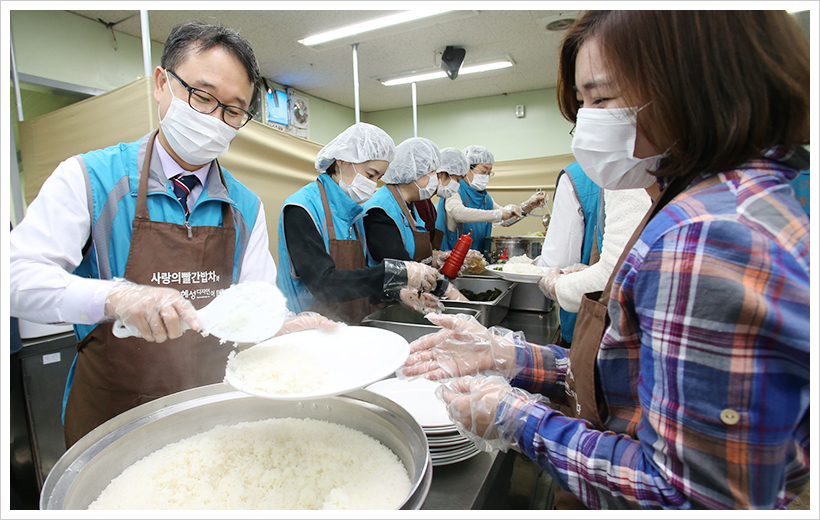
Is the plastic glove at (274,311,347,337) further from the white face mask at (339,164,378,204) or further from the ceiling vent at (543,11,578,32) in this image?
the ceiling vent at (543,11,578,32)

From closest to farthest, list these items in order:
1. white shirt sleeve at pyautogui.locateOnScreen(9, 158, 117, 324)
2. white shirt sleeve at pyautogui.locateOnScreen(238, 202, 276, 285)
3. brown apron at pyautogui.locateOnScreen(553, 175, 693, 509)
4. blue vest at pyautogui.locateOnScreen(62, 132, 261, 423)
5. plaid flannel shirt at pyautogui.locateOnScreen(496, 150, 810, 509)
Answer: plaid flannel shirt at pyautogui.locateOnScreen(496, 150, 810, 509) → brown apron at pyautogui.locateOnScreen(553, 175, 693, 509) → white shirt sleeve at pyautogui.locateOnScreen(9, 158, 117, 324) → blue vest at pyautogui.locateOnScreen(62, 132, 261, 423) → white shirt sleeve at pyautogui.locateOnScreen(238, 202, 276, 285)

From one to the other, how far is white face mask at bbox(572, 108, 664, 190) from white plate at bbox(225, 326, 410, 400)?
65 cm

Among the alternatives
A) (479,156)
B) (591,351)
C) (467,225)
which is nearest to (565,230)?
(591,351)

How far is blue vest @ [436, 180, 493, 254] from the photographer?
441cm

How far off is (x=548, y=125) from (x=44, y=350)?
778cm

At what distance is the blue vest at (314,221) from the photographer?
2115 millimetres

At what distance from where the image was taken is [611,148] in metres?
0.87

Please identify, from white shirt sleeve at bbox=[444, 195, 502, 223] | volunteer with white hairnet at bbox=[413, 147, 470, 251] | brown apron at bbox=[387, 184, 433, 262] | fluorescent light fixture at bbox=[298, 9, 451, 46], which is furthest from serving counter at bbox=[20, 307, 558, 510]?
fluorescent light fixture at bbox=[298, 9, 451, 46]

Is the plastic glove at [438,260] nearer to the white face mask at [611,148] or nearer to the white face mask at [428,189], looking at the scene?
the white face mask at [428,189]

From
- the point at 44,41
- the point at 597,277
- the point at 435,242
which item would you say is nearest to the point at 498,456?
the point at 597,277

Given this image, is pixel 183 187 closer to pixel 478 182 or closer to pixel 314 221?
pixel 314 221

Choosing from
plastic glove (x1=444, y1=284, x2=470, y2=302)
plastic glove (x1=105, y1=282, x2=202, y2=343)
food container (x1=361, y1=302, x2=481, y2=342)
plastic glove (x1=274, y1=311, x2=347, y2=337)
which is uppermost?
plastic glove (x1=105, y1=282, x2=202, y2=343)

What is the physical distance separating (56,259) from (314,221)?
1.06 metres

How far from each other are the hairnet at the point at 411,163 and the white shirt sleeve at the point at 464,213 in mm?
1084
